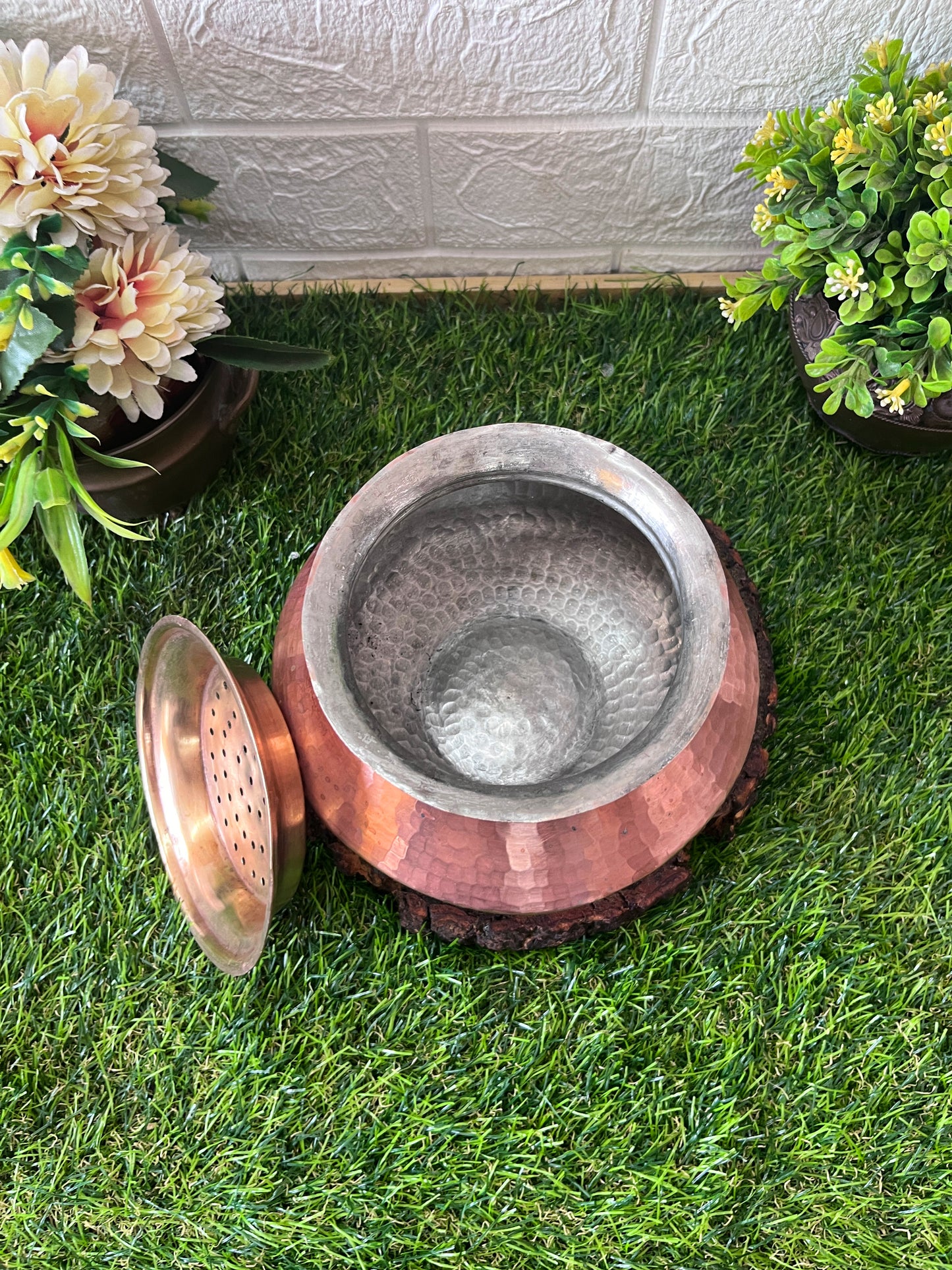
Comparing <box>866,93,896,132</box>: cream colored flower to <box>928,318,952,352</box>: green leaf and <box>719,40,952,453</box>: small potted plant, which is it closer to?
<box>719,40,952,453</box>: small potted plant

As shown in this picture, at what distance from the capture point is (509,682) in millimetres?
1098

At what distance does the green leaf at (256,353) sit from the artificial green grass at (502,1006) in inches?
8.6

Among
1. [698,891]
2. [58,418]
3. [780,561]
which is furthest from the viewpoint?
[780,561]

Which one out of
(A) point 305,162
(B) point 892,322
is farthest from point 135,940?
(B) point 892,322

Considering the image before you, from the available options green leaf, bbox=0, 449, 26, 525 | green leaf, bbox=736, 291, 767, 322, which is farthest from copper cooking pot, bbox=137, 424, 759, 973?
green leaf, bbox=736, 291, 767, 322

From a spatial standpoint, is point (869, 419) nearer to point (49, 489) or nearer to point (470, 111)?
point (470, 111)

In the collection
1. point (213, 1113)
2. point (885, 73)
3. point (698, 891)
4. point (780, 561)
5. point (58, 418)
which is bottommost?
point (213, 1113)

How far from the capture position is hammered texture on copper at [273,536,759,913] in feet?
3.00

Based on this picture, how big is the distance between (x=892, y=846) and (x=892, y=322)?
640 millimetres

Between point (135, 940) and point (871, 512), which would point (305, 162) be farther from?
point (135, 940)

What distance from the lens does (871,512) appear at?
1366 millimetres

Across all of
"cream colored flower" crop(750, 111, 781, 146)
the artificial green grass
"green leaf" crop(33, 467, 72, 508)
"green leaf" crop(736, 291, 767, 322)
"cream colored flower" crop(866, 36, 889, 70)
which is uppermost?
"cream colored flower" crop(866, 36, 889, 70)

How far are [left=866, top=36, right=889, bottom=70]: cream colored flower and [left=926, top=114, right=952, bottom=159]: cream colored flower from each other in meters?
0.12

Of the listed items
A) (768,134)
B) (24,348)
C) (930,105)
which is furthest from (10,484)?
(930,105)
